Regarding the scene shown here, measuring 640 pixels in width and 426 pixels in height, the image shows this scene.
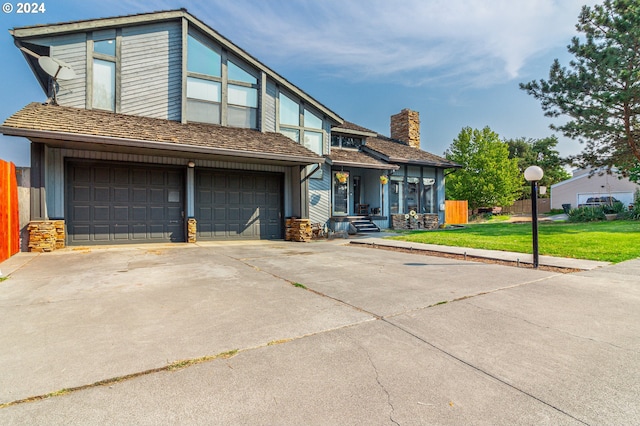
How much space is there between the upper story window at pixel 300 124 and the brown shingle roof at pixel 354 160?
3.04ft

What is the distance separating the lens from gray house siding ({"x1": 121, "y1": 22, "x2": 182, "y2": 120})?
9.93 metres

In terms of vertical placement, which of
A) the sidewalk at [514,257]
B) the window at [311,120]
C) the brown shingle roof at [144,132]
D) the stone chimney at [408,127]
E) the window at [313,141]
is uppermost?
the stone chimney at [408,127]

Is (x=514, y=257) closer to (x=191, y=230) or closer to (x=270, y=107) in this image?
(x=191, y=230)

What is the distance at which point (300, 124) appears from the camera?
13102 mm

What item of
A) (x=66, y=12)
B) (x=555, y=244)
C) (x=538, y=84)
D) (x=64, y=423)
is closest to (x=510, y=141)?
(x=538, y=84)

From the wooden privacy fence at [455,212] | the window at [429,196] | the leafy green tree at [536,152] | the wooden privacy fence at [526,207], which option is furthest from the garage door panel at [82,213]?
the leafy green tree at [536,152]

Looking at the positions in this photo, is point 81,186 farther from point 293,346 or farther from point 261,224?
point 293,346

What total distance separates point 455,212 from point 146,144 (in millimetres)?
19525

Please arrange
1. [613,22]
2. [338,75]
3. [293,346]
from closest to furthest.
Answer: [293,346] → [613,22] → [338,75]

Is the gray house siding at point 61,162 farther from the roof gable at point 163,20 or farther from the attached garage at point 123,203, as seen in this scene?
the roof gable at point 163,20

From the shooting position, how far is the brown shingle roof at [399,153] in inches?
607

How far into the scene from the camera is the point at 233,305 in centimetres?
377

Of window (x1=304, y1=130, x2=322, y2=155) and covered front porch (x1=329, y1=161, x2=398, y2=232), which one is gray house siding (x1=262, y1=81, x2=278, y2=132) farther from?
covered front porch (x1=329, y1=161, x2=398, y2=232)

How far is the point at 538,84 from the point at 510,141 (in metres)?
32.9
